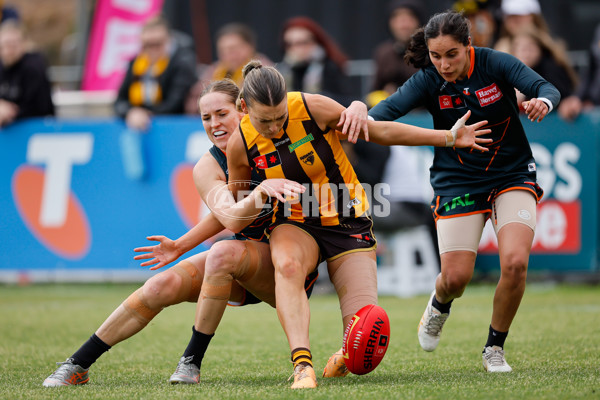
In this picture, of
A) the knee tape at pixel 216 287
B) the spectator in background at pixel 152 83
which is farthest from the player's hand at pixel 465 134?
the spectator in background at pixel 152 83


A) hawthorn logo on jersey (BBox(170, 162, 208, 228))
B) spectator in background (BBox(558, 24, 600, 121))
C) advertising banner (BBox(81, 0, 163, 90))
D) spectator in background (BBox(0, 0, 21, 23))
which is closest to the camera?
hawthorn logo on jersey (BBox(170, 162, 208, 228))

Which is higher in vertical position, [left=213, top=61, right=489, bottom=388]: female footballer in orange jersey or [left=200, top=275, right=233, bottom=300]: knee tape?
[left=213, top=61, right=489, bottom=388]: female footballer in orange jersey

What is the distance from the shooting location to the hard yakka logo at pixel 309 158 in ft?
15.4

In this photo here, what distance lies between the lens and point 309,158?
4.71 m

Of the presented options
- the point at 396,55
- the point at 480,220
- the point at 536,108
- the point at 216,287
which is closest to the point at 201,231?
the point at 216,287

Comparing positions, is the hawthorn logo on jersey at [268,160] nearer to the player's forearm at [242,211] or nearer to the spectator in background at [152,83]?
the player's forearm at [242,211]

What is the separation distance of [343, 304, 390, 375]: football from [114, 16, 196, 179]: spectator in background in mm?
5980

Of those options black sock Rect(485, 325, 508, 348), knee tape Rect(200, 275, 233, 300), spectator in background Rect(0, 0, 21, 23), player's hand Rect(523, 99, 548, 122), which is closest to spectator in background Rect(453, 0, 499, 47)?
player's hand Rect(523, 99, 548, 122)

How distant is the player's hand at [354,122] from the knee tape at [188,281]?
1.14 metres

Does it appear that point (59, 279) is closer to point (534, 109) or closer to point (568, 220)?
point (568, 220)

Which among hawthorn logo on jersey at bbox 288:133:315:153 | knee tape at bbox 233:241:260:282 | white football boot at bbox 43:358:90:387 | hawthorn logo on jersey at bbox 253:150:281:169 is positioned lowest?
white football boot at bbox 43:358:90:387

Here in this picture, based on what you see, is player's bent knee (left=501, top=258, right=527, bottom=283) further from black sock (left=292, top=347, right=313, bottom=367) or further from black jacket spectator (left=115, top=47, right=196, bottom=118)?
black jacket spectator (left=115, top=47, right=196, bottom=118)

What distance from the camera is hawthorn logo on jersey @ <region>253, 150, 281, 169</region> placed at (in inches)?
183

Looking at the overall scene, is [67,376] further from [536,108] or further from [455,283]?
[536,108]
